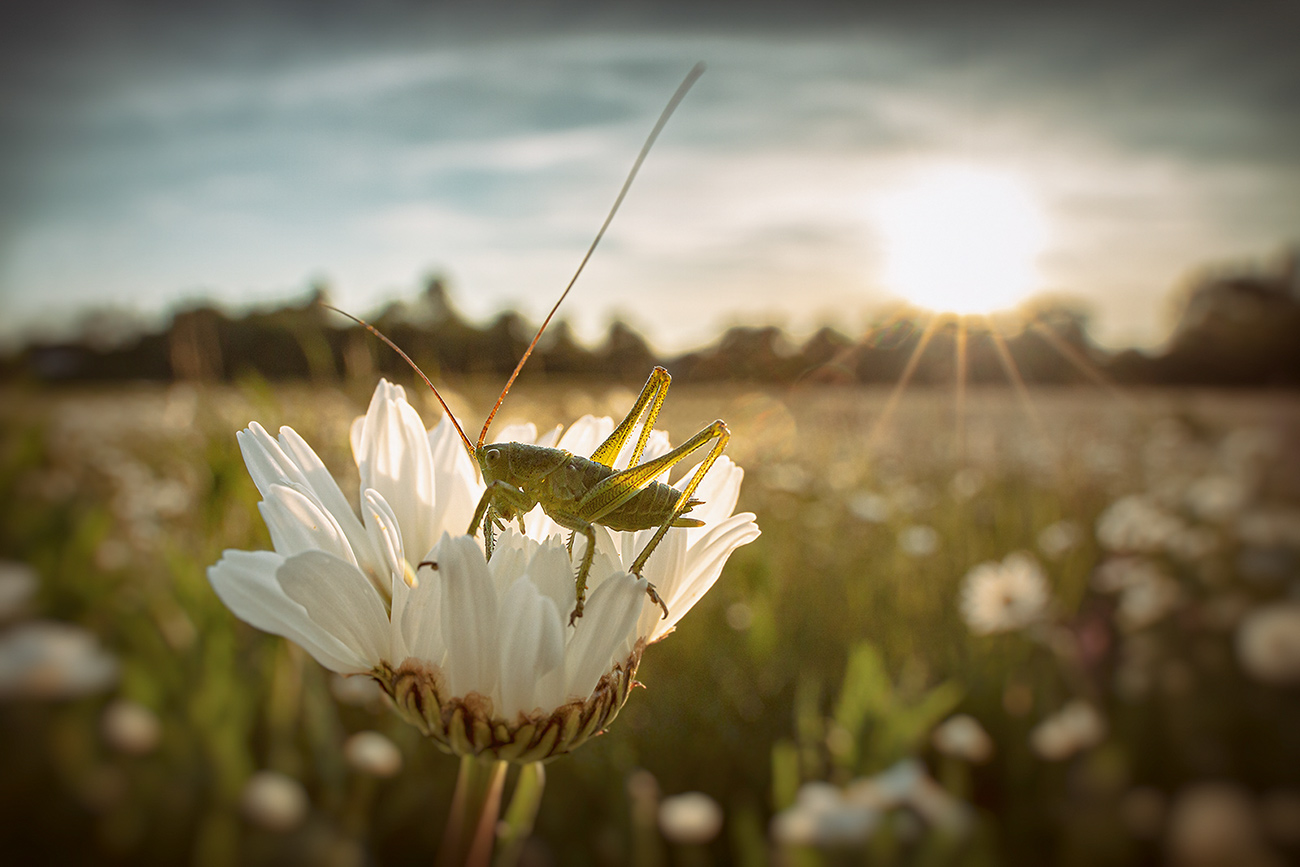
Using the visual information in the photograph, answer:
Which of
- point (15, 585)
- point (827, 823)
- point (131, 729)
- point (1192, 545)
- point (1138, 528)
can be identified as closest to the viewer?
point (15, 585)

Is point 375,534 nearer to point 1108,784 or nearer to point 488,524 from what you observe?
point 488,524

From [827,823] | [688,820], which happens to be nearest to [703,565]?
[827,823]

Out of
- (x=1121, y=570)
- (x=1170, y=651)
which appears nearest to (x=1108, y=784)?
(x=1170, y=651)

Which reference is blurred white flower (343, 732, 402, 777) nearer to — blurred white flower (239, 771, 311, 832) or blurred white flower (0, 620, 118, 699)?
blurred white flower (239, 771, 311, 832)

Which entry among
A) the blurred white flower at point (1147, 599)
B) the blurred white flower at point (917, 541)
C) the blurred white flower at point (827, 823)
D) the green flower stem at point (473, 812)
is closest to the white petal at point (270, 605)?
the green flower stem at point (473, 812)

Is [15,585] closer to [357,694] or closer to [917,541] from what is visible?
[357,694]

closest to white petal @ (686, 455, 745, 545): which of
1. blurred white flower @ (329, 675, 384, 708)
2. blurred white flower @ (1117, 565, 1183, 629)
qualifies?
blurred white flower @ (329, 675, 384, 708)
